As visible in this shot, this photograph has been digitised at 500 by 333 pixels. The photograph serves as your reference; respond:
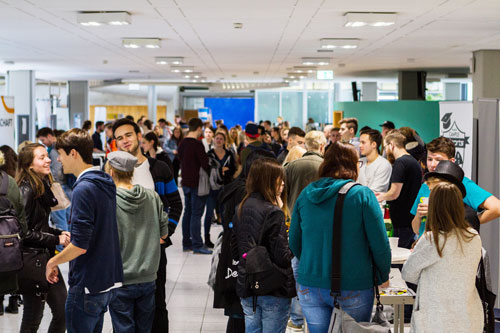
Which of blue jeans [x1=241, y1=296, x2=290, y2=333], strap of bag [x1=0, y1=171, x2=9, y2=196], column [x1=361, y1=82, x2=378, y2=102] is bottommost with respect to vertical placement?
blue jeans [x1=241, y1=296, x2=290, y2=333]

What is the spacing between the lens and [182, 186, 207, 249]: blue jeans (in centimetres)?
838

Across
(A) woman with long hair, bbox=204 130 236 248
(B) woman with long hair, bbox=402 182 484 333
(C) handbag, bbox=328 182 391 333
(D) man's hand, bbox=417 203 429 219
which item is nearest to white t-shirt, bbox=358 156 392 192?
(D) man's hand, bbox=417 203 429 219

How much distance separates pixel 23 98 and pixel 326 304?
49.1ft

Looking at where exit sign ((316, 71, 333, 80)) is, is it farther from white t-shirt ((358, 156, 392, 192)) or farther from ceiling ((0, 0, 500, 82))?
white t-shirt ((358, 156, 392, 192))

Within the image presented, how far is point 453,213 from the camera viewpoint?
3275 mm

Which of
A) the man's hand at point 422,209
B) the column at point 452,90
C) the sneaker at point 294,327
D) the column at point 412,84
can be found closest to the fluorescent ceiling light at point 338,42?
the sneaker at point 294,327

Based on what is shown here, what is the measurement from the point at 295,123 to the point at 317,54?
1848 cm

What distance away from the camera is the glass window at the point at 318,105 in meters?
30.5

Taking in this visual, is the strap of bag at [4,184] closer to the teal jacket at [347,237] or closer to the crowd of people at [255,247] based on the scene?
the crowd of people at [255,247]

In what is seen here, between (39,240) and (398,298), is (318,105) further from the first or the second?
(39,240)

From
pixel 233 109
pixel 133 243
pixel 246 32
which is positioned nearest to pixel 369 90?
pixel 233 109

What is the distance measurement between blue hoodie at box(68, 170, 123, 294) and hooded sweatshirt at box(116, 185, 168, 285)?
0.19 meters

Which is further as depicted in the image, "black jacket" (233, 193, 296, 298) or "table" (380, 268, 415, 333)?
"table" (380, 268, 415, 333)

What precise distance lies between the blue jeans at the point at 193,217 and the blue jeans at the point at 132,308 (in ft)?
15.3
